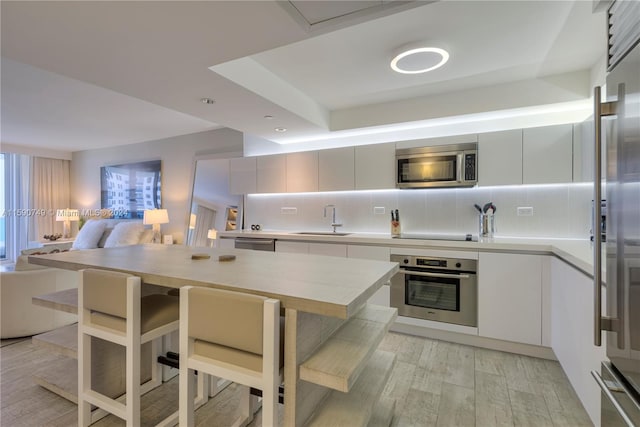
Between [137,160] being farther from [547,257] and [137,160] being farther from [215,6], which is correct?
[547,257]

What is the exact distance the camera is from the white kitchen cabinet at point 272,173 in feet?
13.1

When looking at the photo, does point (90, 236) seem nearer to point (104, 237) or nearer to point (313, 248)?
point (104, 237)

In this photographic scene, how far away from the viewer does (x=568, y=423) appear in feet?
5.70

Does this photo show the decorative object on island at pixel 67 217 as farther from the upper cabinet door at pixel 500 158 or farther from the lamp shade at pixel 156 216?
the upper cabinet door at pixel 500 158

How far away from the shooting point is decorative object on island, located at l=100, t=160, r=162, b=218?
5.59 meters

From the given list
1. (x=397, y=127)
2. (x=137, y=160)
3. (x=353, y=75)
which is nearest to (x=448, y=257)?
(x=397, y=127)

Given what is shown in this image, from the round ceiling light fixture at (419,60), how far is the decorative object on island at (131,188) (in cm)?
480

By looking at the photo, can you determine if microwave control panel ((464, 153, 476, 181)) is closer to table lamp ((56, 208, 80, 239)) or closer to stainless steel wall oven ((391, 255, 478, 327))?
stainless steel wall oven ((391, 255, 478, 327))

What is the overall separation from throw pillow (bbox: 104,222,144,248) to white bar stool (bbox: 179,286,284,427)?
15.0ft

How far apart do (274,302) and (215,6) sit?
1426 mm

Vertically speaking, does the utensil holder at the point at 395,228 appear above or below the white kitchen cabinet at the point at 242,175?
below

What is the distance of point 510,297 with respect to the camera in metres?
2.54

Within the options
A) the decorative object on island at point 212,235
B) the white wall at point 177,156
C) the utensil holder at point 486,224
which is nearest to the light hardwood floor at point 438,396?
the utensil holder at point 486,224

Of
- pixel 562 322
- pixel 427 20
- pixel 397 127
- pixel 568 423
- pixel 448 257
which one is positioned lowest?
pixel 568 423
